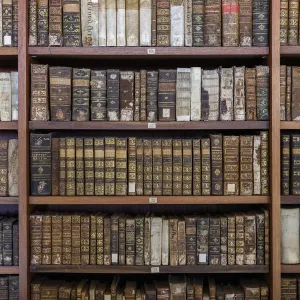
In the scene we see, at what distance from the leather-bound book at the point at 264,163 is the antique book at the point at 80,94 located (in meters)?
0.74

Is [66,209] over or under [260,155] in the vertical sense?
under

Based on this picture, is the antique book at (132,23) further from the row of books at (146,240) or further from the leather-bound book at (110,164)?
the row of books at (146,240)

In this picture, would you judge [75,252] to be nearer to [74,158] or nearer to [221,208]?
[74,158]

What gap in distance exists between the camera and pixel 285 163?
5.51 feet

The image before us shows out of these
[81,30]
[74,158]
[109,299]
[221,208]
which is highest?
[81,30]

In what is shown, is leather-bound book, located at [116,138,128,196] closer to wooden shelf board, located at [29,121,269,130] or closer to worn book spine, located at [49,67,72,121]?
wooden shelf board, located at [29,121,269,130]

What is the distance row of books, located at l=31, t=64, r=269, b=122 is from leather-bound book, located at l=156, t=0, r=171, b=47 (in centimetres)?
12

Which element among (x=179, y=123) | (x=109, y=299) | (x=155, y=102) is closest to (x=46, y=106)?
(x=155, y=102)

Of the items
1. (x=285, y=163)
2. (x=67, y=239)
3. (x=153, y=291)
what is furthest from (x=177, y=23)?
(x=153, y=291)

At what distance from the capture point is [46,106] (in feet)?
5.48

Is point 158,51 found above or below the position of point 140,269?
above

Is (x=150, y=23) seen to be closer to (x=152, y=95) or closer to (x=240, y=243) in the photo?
(x=152, y=95)

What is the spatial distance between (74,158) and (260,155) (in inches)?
30.5

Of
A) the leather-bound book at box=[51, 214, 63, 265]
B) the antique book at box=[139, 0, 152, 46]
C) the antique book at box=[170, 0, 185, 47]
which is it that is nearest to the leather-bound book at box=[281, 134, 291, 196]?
the antique book at box=[170, 0, 185, 47]
